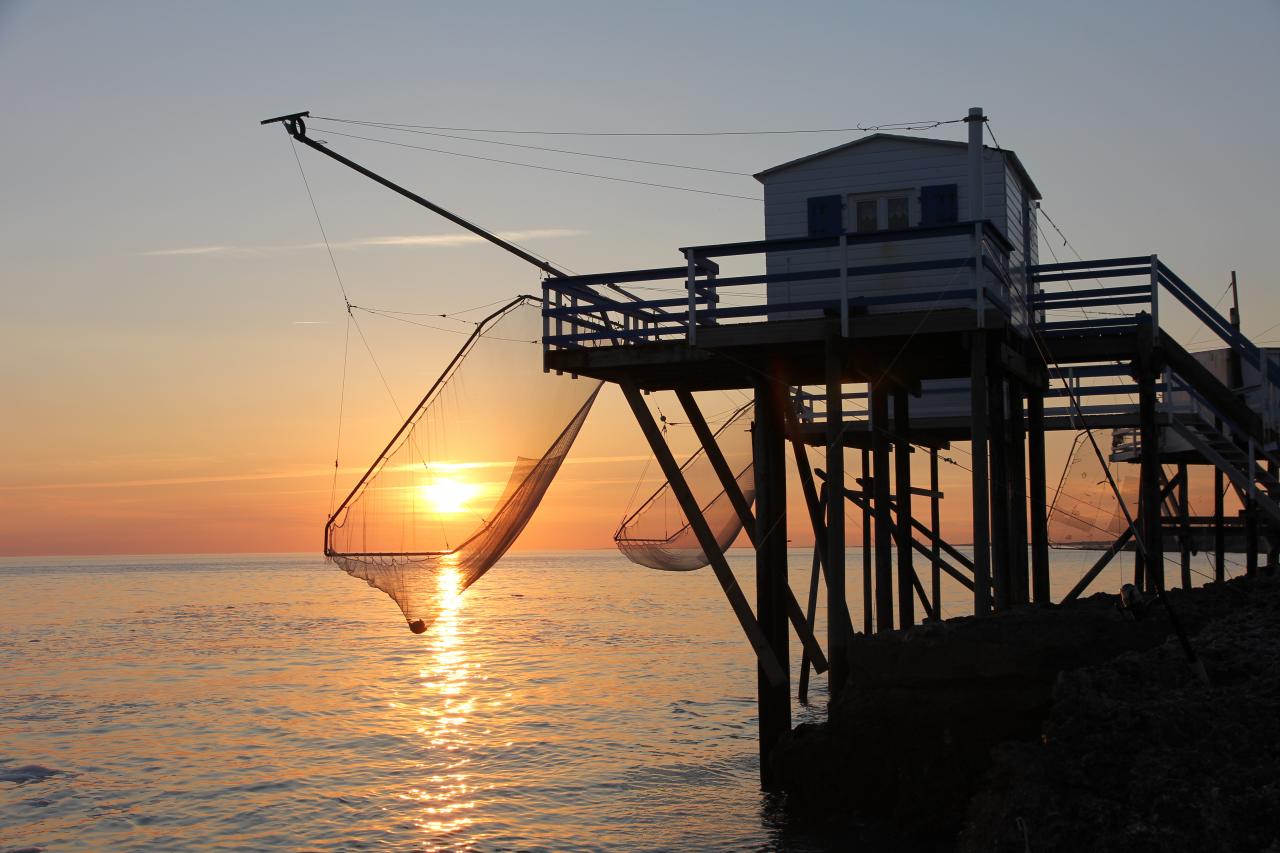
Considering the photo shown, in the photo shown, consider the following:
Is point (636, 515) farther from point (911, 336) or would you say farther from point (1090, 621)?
point (1090, 621)

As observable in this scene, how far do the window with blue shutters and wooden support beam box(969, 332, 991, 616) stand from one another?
217 inches

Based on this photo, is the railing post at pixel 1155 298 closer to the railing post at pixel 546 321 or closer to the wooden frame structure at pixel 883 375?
the wooden frame structure at pixel 883 375

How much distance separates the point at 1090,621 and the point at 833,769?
343 cm

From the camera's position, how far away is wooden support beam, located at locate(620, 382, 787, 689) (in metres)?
17.3

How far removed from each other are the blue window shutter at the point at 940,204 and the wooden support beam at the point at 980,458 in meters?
4.88

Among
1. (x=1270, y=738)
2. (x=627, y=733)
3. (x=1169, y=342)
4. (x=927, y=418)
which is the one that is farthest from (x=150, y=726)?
(x=1270, y=738)

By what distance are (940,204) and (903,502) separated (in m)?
5.02

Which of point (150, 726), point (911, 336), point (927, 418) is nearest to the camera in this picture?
point (911, 336)

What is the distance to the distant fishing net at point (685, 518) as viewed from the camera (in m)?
25.1

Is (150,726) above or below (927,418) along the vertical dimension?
below

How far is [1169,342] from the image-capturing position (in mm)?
18359

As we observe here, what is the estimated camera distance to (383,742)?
2625 centimetres

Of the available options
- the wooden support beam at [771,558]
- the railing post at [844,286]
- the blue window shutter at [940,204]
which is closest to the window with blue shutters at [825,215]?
the blue window shutter at [940,204]

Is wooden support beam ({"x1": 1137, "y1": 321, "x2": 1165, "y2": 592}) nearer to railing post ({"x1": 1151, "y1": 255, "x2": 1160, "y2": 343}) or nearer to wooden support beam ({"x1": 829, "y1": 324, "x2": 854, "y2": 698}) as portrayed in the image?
railing post ({"x1": 1151, "y1": 255, "x2": 1160, "y2": 343})
